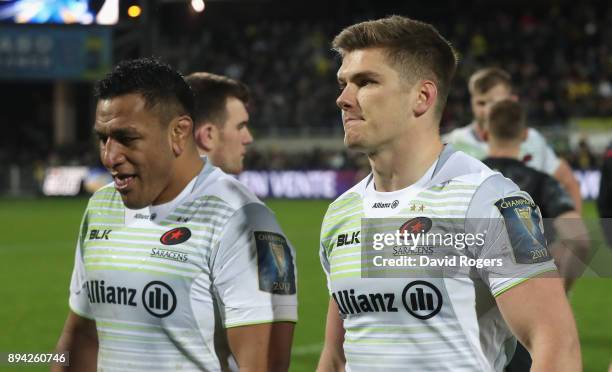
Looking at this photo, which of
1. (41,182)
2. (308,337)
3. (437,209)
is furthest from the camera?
(41,182)

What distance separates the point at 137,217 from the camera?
3410 mm

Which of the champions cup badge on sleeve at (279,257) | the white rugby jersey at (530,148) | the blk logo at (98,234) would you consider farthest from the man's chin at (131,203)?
the white rugby jersey at (530,148)

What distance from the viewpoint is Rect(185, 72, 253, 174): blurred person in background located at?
4.04 m

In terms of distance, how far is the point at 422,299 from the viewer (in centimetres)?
281

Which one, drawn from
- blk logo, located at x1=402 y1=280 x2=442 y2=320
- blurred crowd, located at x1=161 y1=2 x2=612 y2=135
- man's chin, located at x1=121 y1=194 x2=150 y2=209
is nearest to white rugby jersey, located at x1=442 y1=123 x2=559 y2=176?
man's chin, located at x1=121 y1=194 x2=150 y2=209

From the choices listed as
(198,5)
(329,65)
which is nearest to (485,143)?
(198,5)

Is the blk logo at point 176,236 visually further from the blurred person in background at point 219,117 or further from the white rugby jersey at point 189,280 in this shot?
the blurred person in background at point 219,117

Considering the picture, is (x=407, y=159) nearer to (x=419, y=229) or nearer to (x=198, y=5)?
(x=419, y=229)

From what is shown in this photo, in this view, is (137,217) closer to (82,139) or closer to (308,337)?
(308,337)

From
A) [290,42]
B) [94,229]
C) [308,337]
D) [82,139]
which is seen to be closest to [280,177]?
[290,42]

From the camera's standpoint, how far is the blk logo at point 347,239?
2.98 metres

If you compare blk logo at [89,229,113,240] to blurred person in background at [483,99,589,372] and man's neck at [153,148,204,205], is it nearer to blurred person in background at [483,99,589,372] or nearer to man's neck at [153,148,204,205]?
man's neck at [153,148,204,205]

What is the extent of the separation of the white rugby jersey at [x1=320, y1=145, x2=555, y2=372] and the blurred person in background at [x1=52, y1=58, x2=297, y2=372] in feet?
1.18

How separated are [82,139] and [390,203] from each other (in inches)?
1583
